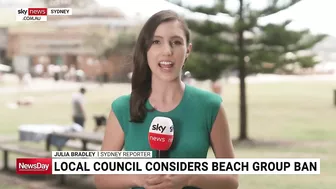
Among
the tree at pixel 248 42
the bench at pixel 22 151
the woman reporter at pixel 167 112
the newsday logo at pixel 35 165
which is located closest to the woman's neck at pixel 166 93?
the woman reporter at pixel 167 112

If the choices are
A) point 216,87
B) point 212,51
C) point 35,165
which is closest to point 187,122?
point 35,165

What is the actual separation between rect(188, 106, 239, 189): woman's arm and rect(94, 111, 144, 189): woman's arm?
0.15 meters

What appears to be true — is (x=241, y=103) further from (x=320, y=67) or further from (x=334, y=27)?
(x=334, y=27)

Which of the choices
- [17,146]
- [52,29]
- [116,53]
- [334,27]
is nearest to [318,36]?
[334,27]

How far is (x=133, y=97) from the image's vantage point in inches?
60.4

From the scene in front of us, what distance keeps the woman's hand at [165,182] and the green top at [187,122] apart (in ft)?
0.33

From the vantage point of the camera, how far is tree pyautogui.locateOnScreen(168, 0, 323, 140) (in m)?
3.32

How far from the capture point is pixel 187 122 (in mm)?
1482

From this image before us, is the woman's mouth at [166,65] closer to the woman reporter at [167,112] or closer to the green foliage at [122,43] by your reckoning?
the woman reporter at [167,112]

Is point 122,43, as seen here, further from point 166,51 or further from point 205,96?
point 205,96

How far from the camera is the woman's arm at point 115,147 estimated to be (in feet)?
4.94

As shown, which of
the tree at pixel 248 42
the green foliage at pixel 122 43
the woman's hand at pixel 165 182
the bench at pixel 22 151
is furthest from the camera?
the tree at pixel 248 42

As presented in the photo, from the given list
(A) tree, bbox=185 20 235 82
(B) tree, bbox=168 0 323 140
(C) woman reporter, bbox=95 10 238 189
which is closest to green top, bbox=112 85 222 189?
(C) woman reporter, bbox=95 10 238 189

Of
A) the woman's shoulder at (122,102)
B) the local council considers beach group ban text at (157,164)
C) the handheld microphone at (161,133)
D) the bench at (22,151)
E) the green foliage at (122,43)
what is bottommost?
the bench at (22,151)
